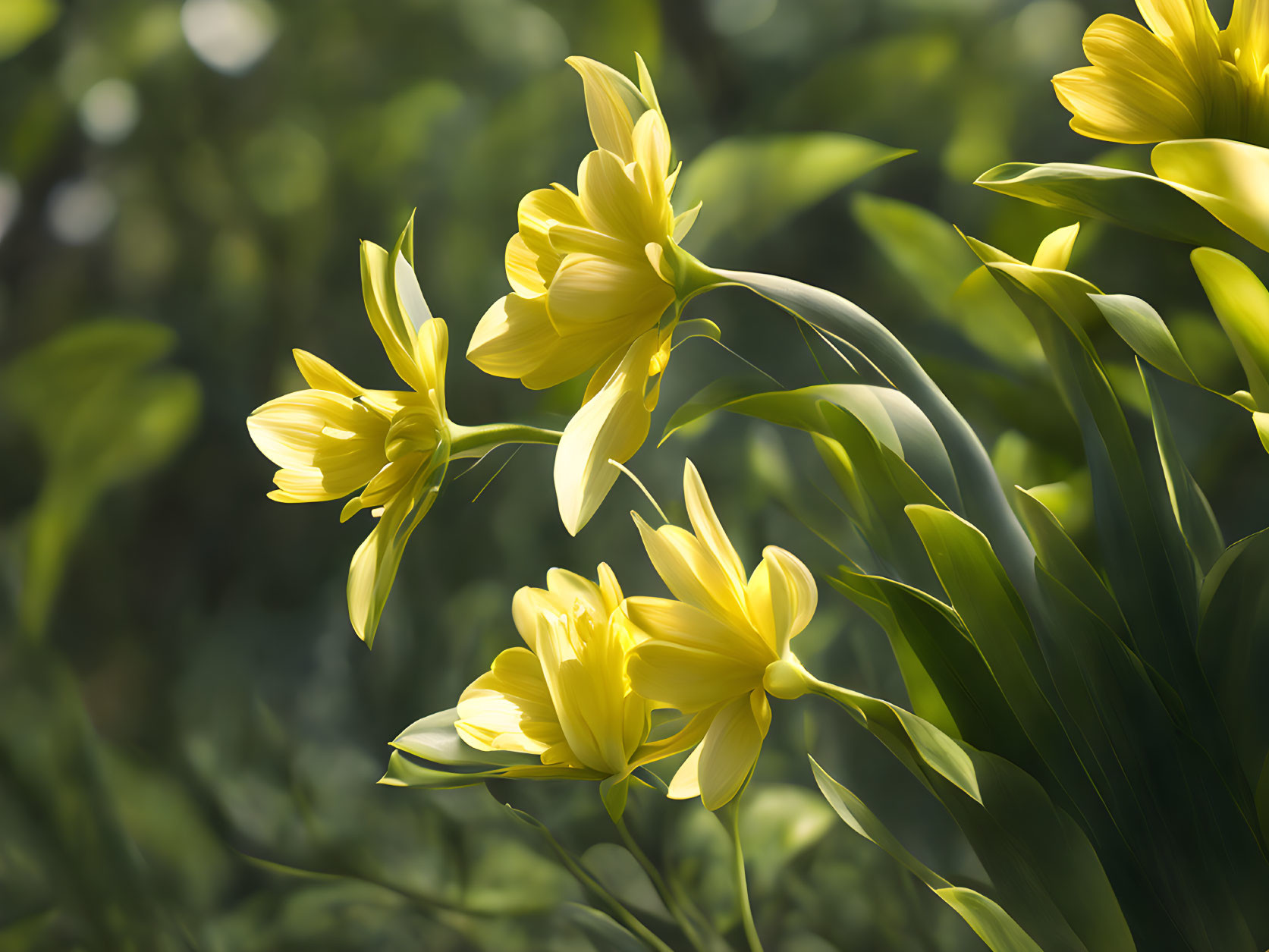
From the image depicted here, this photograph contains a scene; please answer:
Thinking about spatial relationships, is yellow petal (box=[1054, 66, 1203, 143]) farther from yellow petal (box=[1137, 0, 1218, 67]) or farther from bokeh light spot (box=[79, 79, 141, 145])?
bokeh light spot (box=[79, 79, 141, 145])

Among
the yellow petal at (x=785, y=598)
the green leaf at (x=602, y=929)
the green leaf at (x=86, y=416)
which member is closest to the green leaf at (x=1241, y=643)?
the yellow petal at (x=785, y=598)

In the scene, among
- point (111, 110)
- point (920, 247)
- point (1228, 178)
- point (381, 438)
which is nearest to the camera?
point (1228, 178)

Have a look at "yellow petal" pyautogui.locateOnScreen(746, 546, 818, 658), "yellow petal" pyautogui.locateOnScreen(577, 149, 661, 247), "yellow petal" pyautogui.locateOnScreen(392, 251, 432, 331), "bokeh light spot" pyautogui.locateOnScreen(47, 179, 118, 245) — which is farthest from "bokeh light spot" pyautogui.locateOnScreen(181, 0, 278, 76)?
"yellow petal" pyautogui.locateOnScreen(746, 546, 818, 658)

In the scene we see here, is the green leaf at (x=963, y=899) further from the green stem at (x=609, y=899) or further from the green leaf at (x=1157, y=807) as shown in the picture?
the green stem at (x=609, y=899)

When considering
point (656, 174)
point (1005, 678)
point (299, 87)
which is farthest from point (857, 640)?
point (299, 87)

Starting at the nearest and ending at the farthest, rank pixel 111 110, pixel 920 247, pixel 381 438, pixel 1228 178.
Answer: pixel 1228 178 < pixel 381 438 < pixel 920 247 < pixel 111 110

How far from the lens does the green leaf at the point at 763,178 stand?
487 mm

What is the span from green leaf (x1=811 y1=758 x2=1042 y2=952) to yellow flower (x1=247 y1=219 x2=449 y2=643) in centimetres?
18

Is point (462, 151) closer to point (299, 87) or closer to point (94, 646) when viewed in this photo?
point (299, 87)

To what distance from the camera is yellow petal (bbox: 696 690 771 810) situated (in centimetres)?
28

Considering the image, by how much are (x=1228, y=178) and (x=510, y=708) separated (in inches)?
12.1

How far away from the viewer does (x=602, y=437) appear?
0.28 metres

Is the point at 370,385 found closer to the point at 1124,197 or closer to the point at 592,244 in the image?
the point at 592,244

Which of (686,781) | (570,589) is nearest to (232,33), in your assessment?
(570,589)
